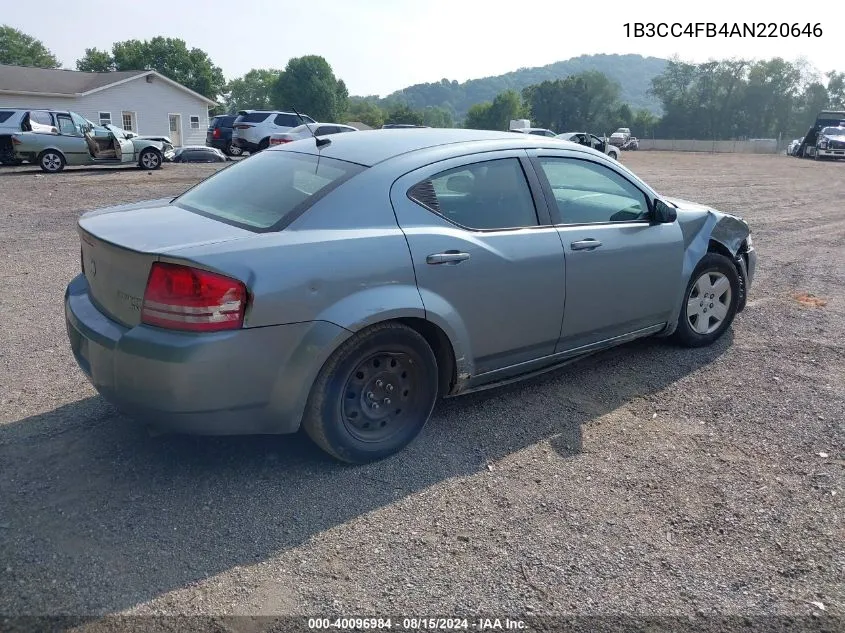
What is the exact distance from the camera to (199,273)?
3.03m

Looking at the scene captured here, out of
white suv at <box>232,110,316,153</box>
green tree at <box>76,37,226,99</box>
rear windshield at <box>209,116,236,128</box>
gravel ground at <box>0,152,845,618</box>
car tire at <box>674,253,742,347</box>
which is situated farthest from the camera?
green tree at <box>76,37,226,99</box>

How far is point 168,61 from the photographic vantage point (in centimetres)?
7912

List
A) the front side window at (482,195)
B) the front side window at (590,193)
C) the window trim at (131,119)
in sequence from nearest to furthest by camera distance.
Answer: the front side window at (482,195), the front side window at (590,193), the window trim at (131,119)

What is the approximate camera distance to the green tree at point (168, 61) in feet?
259

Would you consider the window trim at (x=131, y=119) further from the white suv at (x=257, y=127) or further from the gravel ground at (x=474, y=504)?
the gravel ground at (x=474, y=504)

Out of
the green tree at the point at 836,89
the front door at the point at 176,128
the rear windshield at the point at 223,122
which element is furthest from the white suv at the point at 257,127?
the green tree at the point at 836,89

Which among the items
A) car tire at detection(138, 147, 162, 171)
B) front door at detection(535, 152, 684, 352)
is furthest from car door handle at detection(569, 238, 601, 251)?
car tire at detection(138, 147, 162, 171)

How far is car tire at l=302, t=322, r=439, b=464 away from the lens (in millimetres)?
3400

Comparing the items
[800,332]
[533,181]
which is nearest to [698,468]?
[533,181]

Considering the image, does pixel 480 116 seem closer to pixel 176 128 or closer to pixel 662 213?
pixel 176 128

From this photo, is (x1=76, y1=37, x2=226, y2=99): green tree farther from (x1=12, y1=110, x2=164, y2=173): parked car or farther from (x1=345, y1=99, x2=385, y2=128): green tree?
(x1=12, y1=110, x2=164, y2=173): parked car

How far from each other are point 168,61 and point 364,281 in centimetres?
8562

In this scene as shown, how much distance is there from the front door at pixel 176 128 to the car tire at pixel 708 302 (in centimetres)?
4671

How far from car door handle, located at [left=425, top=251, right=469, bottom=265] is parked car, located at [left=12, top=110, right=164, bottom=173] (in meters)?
19.5
